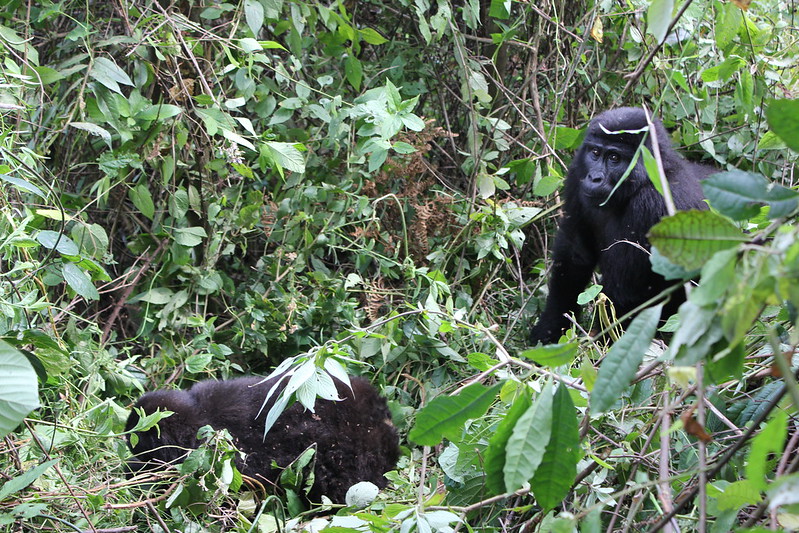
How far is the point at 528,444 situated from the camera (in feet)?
3.67

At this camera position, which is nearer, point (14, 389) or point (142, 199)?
point (14, 389)

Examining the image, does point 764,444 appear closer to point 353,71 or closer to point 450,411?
point 450,411

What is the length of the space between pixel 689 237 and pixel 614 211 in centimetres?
257

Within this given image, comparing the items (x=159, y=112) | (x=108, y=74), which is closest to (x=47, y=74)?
(x=108, y=74)

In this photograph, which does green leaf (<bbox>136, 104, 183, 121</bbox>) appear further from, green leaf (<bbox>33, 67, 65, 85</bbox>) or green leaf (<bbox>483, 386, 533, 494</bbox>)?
green leaf (<bbox>483, 386, 533, 494</bbox>)

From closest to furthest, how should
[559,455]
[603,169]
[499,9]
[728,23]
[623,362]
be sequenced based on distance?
[623,362], [559,455], [728,23], [603,169], [499,9]

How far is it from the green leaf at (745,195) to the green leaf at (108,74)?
7.63ft

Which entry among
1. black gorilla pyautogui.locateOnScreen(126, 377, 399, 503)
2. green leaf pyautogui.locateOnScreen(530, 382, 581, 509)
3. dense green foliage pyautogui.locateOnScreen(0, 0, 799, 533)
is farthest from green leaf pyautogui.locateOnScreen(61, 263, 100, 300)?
green leaf pyautogui.locateOnScreen(530, 382, 581, 509)

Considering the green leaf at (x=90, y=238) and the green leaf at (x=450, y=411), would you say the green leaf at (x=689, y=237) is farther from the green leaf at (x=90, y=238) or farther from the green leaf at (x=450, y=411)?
the green leaf at (x=90, y=238)

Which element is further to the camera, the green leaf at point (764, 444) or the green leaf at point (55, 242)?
the green leaf at point (55, 242)

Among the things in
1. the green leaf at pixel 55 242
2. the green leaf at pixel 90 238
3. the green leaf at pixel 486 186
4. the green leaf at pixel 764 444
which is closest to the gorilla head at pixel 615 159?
the green leaf at pixel 486 186

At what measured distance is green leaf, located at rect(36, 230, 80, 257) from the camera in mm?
2160

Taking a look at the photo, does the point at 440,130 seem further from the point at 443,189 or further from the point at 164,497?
the point at 164,497

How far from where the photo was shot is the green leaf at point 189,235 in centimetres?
327
